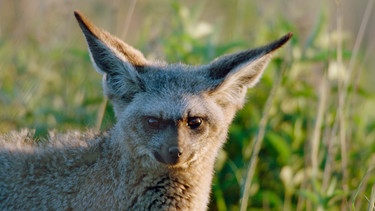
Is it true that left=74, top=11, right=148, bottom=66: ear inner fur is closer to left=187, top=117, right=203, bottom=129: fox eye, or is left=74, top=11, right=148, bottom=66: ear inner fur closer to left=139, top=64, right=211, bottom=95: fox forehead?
left=139, top=64, right=211, bottom=95: fox forehead

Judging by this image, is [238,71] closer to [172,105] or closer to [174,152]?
[172,105]

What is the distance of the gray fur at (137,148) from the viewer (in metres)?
6.55

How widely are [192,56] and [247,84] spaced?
2.49 meters

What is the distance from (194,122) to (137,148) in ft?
1.80

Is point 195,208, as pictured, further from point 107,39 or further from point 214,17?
point 214,17

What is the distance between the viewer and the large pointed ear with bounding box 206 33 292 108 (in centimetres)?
659

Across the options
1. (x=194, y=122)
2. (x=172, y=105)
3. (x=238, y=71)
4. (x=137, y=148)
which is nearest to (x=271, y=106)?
(x=238, y=71)

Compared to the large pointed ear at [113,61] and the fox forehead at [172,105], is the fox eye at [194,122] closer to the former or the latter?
the fox forehead at [172,105]

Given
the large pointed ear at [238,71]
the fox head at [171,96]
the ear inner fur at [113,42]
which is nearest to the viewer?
the ear inner fur at [113,42]

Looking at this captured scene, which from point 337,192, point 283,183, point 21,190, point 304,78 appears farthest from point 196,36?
point 21,190

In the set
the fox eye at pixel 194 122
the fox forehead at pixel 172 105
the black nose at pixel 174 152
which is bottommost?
→ the black nose at pixel 174 152

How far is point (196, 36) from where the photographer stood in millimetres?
9844

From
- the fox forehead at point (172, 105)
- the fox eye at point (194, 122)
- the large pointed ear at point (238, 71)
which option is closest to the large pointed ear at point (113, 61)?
the fox forehead at point (172, 105)

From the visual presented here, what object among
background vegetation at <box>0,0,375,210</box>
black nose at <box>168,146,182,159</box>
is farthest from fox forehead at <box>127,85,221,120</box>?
background vegetation at <box>0,0,375,210</box>
